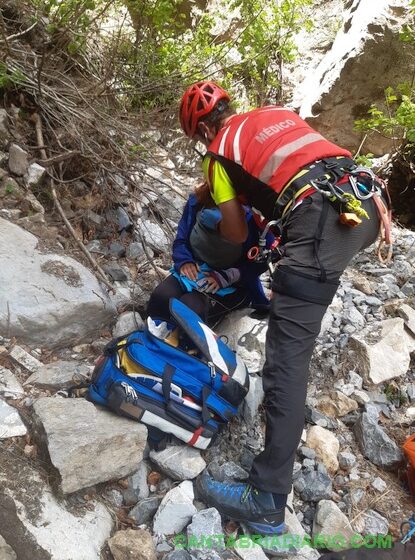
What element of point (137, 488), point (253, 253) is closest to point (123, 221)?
point (253, 253)

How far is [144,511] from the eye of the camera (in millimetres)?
2023

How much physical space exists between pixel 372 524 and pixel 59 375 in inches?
69.9

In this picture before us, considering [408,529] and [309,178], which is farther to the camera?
[408,529]

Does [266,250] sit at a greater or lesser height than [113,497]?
greater

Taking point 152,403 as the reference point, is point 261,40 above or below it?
above

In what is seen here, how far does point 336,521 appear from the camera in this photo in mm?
2098

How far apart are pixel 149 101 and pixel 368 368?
377 cm

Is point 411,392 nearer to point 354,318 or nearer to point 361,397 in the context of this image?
point 361,397

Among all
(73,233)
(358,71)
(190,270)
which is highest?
(358,71)

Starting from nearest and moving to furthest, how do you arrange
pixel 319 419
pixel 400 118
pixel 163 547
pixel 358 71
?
pixel 163 547 < pixel 319 419 < pixel 400 118 < pixel 358 71

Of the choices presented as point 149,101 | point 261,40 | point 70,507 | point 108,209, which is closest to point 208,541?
point 70,507

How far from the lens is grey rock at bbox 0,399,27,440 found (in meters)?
2.09

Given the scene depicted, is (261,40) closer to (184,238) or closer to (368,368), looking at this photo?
(184,238)

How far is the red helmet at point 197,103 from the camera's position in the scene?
8.16 ft
